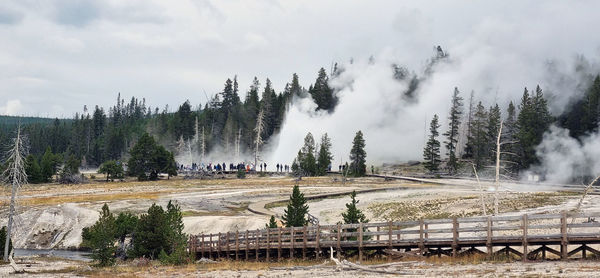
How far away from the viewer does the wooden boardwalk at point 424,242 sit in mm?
24219

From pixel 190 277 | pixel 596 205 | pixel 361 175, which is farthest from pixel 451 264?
pixel 361 175

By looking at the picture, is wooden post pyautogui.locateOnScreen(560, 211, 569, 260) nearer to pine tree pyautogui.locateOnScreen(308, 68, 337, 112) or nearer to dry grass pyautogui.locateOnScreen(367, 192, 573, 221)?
dry grass pyautogui.locateOnScreen(367, 192, 573, 221)

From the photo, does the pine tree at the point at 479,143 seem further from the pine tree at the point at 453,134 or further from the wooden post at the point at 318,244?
the wooden post at the point at 318,244

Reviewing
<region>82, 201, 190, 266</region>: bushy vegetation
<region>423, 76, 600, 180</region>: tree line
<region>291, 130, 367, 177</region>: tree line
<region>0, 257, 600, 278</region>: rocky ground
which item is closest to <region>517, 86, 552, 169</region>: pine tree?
<region>423, 76, 600, 180</region>: tree line

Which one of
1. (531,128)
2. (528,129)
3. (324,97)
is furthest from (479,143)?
(324,97)

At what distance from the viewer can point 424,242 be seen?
90.0ft

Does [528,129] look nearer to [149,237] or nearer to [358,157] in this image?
[358,157]

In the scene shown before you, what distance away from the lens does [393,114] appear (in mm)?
156500

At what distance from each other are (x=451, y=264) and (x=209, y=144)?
499 ft

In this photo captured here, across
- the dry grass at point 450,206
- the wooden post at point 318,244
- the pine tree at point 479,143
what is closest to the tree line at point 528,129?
the pine tree at point 479,143

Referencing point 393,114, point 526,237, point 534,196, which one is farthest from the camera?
point 393,114


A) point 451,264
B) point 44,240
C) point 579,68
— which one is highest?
point 579,68

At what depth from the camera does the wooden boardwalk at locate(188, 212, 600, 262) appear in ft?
79.5

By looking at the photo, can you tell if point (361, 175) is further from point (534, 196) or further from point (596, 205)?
point (596, 205)
